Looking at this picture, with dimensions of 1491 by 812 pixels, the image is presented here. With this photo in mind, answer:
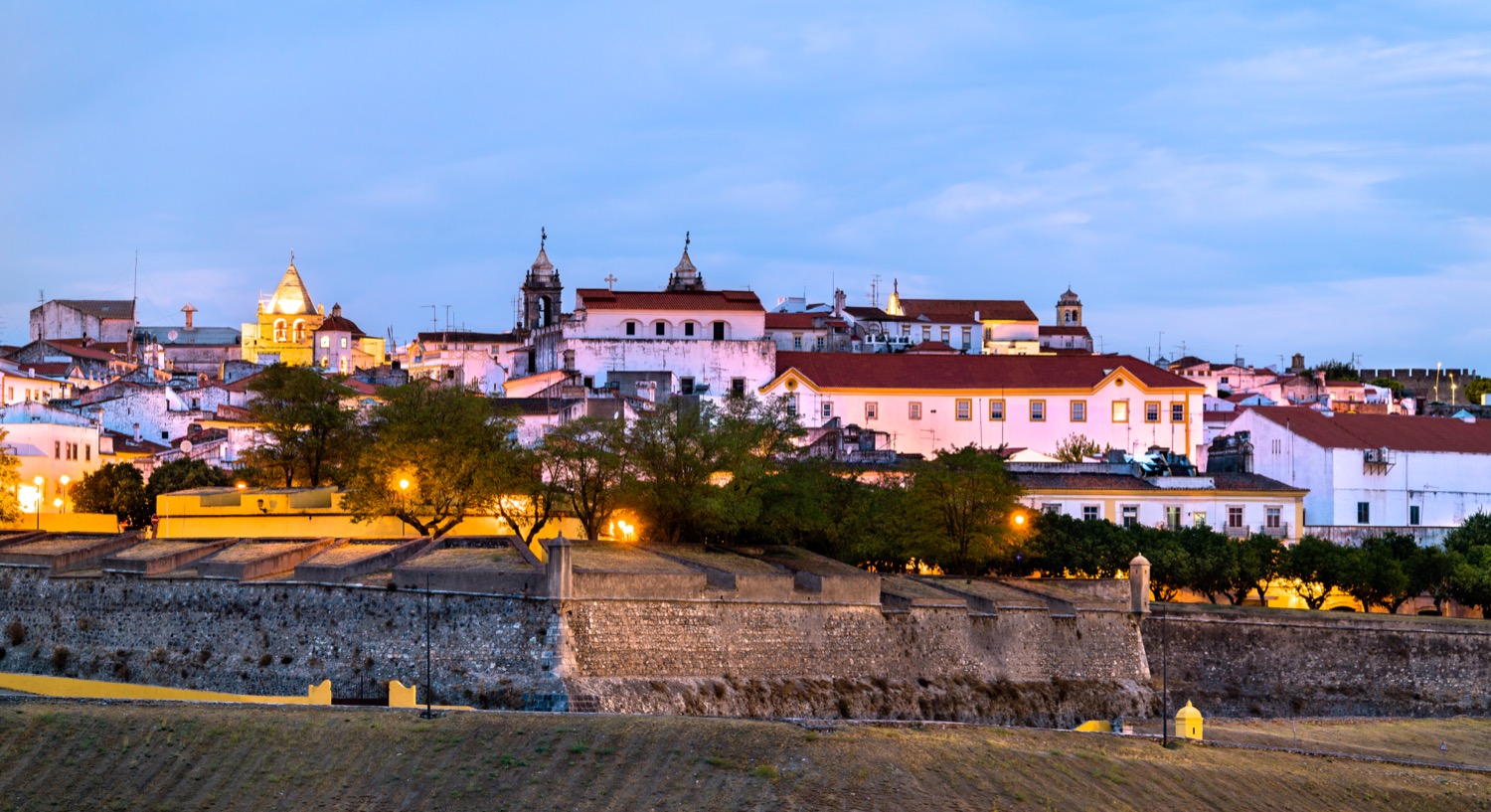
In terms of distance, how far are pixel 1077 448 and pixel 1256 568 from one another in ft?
68.6

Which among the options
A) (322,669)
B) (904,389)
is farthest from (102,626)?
(904,389)

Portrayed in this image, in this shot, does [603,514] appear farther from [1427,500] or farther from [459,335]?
[459,335]

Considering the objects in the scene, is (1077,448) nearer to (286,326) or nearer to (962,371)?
(962,371)

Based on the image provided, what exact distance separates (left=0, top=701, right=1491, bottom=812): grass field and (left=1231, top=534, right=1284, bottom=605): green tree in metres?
25.3

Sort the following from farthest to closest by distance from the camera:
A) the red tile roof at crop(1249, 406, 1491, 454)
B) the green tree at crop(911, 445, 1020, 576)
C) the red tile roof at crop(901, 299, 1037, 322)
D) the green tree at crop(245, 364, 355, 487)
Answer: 1. the red tile roof at crop(901, 299, 1037, 322)
2. the red tile roof at crop(1249, 406, 1491, 454)
3. the green tree at crop(245, 364, 355, 487)
4. the green tree at crop(911, 445, 1020, 576)

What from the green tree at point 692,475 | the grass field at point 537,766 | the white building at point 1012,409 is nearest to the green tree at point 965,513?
the green tree at point 692,475

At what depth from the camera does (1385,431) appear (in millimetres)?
79875

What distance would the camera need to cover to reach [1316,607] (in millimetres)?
66062

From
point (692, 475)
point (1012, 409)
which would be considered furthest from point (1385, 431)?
point (692, 475)

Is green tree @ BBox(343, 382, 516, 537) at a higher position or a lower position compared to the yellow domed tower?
lower

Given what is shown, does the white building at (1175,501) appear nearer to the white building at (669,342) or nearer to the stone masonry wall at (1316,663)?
the stone masonry wall at (1316,663)

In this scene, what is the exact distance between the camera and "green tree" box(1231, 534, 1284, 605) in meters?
64.6

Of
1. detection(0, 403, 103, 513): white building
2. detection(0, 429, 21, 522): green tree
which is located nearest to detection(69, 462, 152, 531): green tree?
detection(0, 403, 103, 513): white building

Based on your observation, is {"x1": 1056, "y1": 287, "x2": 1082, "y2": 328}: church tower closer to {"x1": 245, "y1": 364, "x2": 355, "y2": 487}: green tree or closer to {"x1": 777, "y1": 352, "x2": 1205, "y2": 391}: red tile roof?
{"x1": 777, "y1": 352, "x2": 1205, "y2": 391}: red tile roof
